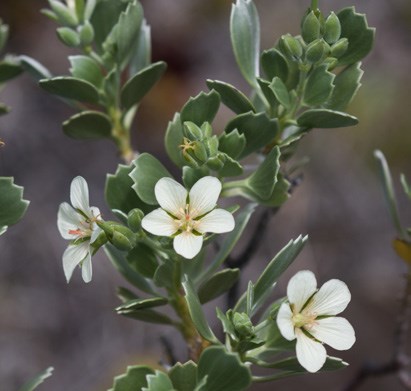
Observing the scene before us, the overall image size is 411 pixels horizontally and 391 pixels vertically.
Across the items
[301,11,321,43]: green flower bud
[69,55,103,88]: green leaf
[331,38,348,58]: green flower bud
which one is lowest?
[331,38,348,58]: green flower bud

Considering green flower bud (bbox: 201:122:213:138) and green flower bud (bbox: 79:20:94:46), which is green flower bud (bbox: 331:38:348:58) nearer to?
green flower bud (bbox: 201:122:213:138)

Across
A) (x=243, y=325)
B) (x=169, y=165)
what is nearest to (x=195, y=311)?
(x=243, y=325)

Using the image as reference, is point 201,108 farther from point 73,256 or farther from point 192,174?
point 73,256

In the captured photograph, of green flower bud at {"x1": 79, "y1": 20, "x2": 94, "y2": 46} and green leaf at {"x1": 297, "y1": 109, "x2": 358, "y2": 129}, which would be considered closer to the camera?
green leaf at {"x1": 297, "y1": 109, "x2": 358, "y2": 129}

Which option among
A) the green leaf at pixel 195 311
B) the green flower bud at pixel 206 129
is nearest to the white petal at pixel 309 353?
the green leaf at pixel 195 311

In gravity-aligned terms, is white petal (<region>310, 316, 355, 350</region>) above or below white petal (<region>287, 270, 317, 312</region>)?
below

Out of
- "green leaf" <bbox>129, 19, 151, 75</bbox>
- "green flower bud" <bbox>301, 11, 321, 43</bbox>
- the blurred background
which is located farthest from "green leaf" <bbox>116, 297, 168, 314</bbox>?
the blurred background
